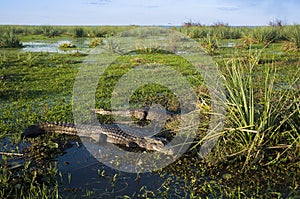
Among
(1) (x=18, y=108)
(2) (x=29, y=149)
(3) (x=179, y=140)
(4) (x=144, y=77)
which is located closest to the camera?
(2) (x=29, y=149)

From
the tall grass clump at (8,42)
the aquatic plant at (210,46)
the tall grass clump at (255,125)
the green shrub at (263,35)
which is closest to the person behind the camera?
the tall grass clump at (255,125)

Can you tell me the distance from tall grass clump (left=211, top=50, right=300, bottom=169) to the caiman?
3.00ft

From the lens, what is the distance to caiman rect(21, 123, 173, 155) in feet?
12.8

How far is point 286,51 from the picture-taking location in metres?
11.7

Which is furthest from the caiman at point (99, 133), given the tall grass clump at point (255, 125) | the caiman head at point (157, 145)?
the tall grass clump at point (255, 125)

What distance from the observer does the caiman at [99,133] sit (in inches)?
154

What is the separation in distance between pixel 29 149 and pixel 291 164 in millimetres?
2777

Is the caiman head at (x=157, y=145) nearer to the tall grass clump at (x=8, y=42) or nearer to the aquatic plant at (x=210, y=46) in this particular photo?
the aquatic plant at (x=210, y=46)

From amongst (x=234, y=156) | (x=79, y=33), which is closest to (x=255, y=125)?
(x=234, y=156)

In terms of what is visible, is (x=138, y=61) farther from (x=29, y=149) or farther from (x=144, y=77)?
(x=29, y=149)

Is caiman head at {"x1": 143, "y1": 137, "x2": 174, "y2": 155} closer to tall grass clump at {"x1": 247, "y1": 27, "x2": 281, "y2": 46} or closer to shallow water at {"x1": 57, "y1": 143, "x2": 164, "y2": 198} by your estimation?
shallow water at {"x1": 57, "y1": 143, "x2": 164, "y2": 198}

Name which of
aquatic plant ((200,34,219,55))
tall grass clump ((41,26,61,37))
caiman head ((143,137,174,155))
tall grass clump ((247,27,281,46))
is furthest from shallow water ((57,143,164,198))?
tall grass clump ((41,26,61,37))

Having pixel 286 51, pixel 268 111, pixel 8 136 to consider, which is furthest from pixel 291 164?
pixel 286 51

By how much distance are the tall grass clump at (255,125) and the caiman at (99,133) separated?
914 millimetres
